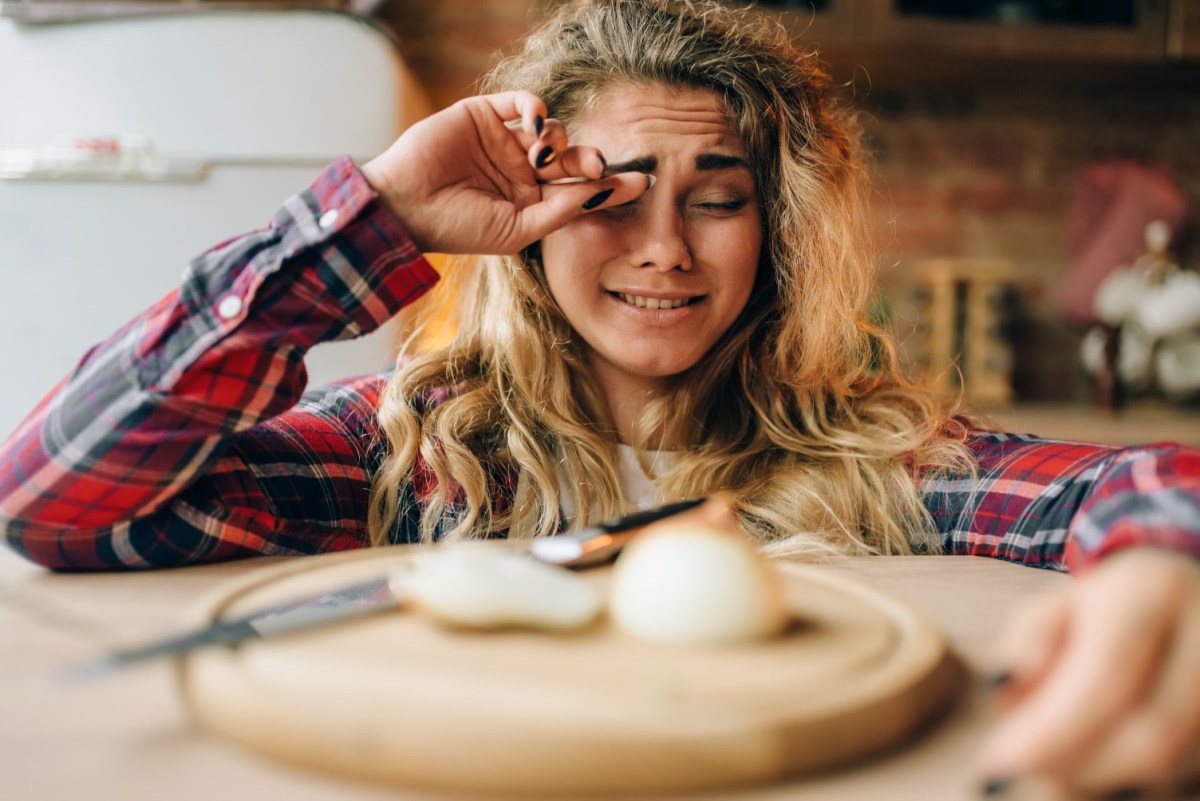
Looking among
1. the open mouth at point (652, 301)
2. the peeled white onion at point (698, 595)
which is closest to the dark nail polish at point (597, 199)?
the open mouth at point (652, 301)

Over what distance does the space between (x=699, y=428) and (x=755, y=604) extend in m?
0.86

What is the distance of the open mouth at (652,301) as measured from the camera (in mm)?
1210

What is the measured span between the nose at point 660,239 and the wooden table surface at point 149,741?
0.56 metres

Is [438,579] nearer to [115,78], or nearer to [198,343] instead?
[198,343]

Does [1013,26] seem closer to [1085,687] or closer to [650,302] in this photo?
[650,302]

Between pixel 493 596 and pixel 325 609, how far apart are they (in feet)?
0.44

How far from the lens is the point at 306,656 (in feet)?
1.55

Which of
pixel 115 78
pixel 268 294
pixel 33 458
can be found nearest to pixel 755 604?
pixel 268 294

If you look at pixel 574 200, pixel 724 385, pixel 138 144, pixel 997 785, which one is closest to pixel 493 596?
pixel 997 785

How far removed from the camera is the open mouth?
1.21 m

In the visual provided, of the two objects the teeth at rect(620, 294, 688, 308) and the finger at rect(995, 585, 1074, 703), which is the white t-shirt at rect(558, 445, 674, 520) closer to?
the teeth at rect(620, 294, 688, 308)

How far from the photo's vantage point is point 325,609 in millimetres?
584

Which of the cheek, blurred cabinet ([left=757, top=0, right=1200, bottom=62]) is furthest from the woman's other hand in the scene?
blurred cabinet ([left=757, top=0, right=1200, bottom=62])

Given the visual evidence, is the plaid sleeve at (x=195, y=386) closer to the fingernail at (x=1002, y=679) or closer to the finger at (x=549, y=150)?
the finger at (x=549, y=150)
